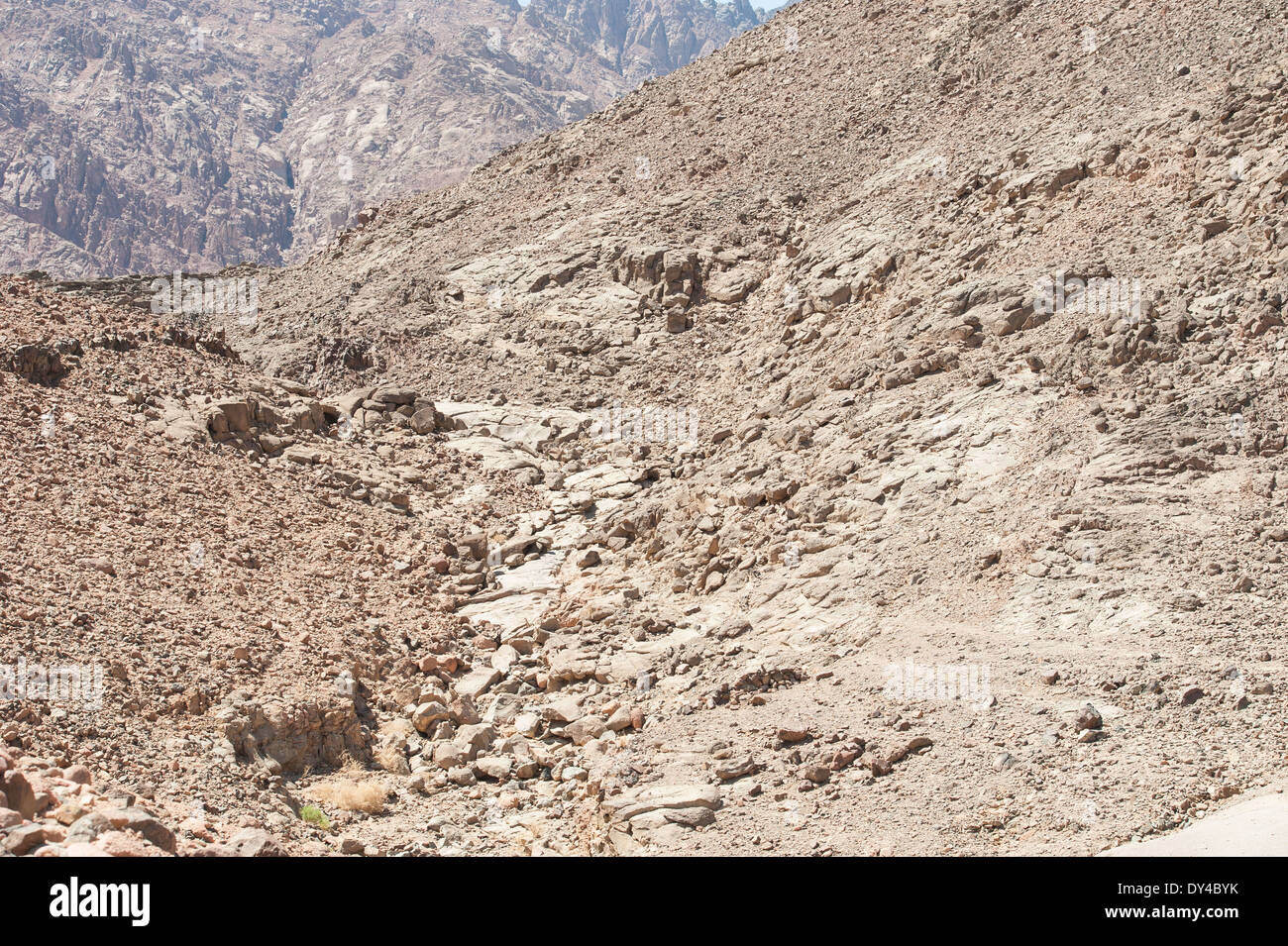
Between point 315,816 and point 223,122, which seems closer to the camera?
point 315,816

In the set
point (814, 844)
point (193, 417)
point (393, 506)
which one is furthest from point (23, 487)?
point (814, 844)

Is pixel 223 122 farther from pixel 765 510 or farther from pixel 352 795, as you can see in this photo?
pixel 352 795

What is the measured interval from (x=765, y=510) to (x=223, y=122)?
113 meters

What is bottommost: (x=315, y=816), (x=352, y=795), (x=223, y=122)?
(x=315, y=816)

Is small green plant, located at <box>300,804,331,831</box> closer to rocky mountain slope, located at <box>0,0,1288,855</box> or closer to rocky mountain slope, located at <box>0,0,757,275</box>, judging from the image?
rocky mountain slope, located at <box>0,0,1288,855</box>

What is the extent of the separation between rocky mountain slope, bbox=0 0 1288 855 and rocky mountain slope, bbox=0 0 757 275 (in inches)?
3011

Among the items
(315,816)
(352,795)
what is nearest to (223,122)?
(352,795)

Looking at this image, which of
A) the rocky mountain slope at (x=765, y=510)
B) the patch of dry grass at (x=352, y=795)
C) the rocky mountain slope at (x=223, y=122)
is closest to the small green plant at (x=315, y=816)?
the rocky mountain slope at (x=765, y=510)

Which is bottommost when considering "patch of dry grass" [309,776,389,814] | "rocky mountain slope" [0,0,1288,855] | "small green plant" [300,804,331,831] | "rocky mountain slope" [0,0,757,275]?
"small green plant" [300,804,331,831]

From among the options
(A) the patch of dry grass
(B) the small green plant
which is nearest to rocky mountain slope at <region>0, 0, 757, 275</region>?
(A) the patch of dry grass

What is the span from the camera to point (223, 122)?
361ft

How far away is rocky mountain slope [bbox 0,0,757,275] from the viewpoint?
305 feet

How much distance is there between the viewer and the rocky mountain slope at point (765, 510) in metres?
7.47

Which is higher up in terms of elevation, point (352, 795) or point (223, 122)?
point (223, 122)
